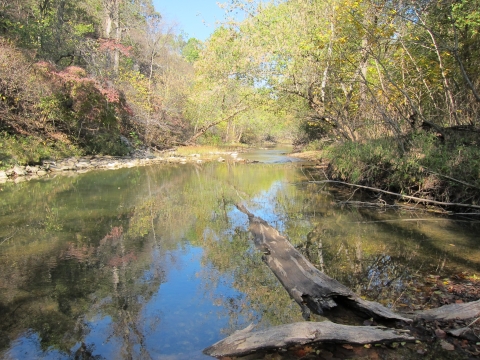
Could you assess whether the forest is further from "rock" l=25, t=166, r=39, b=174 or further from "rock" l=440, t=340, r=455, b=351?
"rock" l=440, t=340, r=455, b=351

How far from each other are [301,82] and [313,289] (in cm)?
1313

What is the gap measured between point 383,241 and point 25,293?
623 cm

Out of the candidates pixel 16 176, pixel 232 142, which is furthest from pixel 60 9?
pixel 232 142

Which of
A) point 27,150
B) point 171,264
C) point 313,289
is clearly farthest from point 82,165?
point 313,289

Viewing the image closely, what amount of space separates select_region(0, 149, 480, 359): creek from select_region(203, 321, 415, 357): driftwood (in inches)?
12.5

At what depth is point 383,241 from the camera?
709 cm

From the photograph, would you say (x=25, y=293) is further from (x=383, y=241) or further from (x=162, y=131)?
(x=162, y=131)

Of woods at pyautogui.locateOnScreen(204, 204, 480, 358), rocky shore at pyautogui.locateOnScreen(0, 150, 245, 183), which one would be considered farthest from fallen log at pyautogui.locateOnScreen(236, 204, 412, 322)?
rocky shore at pyautogui.locateOnScreen(0, 150, 245, 183)

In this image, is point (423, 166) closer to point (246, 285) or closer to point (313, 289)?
point (313, 289)

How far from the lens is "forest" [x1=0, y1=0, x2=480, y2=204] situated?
9.81 meters

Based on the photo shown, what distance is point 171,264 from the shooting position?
605 cm

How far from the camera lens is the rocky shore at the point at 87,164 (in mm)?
15320

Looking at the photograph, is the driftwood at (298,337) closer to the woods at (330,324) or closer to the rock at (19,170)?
the woods at (330,324)

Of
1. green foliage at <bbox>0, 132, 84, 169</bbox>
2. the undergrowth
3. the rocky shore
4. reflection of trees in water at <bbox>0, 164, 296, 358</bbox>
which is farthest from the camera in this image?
green foliage at <bbox>0, 132, 84, 169</bbox>
